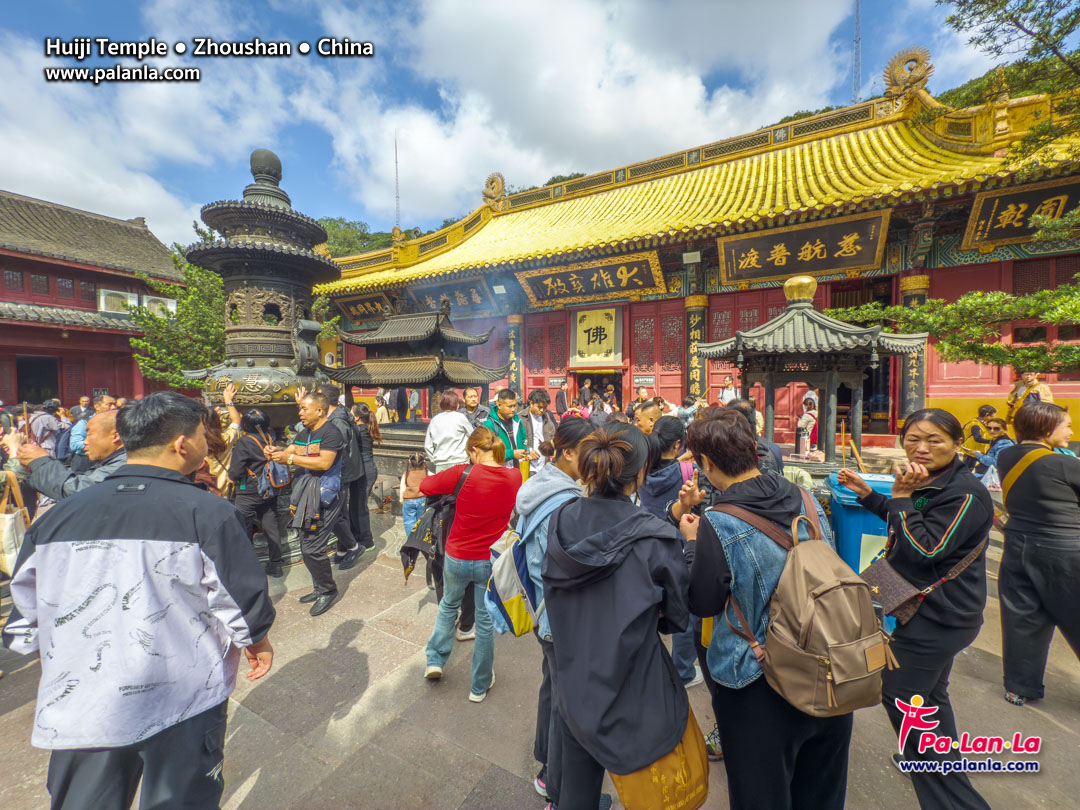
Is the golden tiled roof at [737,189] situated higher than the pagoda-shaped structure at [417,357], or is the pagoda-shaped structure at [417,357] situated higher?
the golden tiled roof at [737,189]

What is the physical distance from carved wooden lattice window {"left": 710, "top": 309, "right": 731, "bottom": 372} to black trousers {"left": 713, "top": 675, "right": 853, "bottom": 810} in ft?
29.9

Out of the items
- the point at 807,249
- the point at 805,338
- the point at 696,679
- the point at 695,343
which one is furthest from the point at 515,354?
the point at 696,679

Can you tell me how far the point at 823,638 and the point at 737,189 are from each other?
11.1m

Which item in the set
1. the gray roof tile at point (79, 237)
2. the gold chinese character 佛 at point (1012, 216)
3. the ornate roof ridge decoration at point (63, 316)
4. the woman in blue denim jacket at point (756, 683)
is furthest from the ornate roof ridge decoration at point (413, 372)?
the gray roof tile at point (79, 237)

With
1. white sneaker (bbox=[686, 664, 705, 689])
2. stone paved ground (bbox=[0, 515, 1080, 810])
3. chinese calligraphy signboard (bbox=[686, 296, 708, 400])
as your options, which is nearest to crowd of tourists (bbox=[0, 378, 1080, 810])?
stone paved ground (bbox=[0, 515, 1080, 810])

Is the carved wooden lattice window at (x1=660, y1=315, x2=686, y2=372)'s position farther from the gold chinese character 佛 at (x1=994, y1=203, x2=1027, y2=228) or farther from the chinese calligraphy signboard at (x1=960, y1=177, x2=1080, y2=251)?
the gold chinese character 佛 at (x1=994, y1=203, x2=1027, y2=228)

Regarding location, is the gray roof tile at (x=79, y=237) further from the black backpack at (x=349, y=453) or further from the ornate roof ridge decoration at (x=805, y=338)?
the ornate roof ridge decoration at (x=805, y=338)

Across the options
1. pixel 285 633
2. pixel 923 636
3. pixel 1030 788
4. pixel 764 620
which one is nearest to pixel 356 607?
pixel 285 633

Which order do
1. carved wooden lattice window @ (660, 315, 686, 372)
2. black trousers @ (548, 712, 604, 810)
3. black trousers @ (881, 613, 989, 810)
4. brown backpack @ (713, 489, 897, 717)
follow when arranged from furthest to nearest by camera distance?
1. carved wooden lattice window @ (660, 315, 686, 372)
2. black trousers @ (881, 613, 989, 810)
3. black trousers @ (548, 712, 604, 810)
4. brown backpack @ (713, 489, 897, 717)

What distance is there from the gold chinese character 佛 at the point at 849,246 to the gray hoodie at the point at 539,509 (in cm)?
867

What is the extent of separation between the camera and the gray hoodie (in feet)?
5.88

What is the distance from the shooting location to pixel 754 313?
31.5 ft

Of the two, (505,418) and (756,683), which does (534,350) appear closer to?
(505,418)

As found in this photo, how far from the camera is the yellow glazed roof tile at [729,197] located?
7.55 metres
